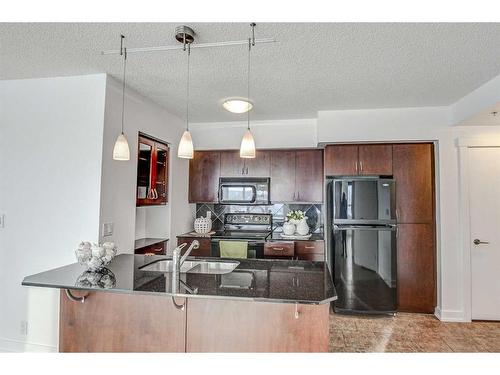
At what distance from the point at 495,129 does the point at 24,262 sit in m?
4.93

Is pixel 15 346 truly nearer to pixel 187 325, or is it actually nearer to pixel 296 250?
pixel 187 325

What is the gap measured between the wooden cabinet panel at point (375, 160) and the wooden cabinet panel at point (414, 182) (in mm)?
81

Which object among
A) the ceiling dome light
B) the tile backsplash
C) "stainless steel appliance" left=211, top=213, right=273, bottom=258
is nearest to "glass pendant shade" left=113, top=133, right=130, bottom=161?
the ceiling dome light

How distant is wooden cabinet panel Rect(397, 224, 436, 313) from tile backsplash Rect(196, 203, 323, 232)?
1117 millimetres

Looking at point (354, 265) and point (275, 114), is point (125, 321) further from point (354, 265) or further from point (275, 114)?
point (275, 114)

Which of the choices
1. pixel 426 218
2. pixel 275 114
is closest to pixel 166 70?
pixel 275 114

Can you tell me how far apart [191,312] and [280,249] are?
2.20 meters

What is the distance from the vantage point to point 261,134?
4145 mm

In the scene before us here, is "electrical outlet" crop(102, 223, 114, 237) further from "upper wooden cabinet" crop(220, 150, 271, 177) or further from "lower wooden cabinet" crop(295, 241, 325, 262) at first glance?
"lower wooden cabinet" crop(295, 241, 325, 262)

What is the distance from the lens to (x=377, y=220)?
3.46 metres

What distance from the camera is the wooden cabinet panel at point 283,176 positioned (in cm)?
413

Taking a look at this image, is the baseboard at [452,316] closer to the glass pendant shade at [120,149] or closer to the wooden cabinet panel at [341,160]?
the wooden cabinet panel at [341,160]

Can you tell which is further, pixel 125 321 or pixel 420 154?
pixel 420 154

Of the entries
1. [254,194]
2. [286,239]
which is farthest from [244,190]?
[286,239]
